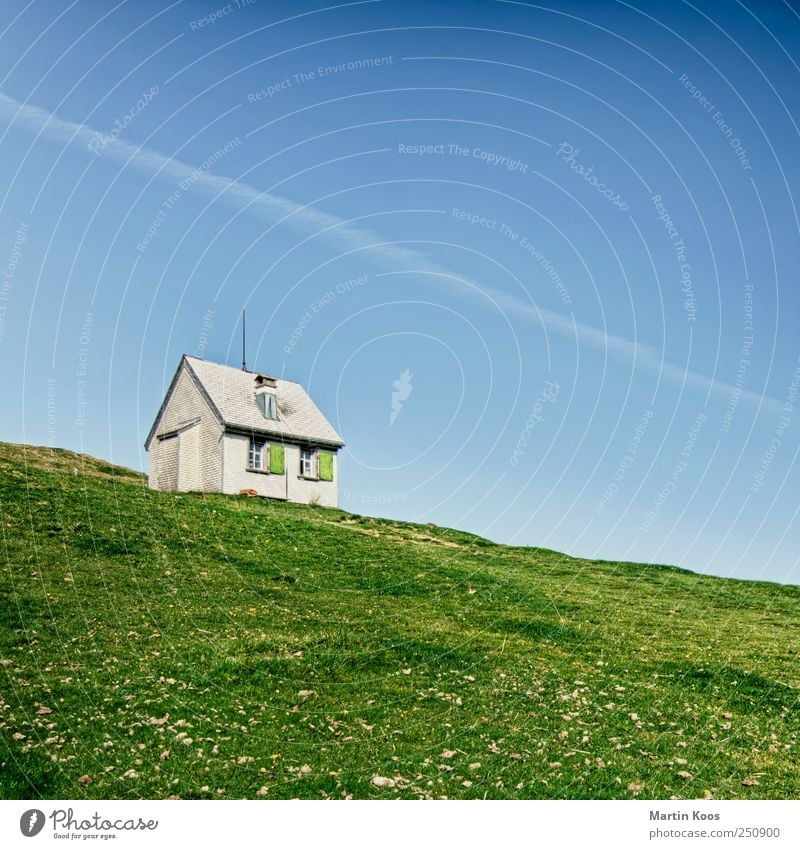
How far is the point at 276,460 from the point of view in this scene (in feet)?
138

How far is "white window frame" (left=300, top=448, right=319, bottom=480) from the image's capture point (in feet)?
142

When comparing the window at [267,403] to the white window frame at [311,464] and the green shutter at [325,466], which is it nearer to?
the white window frame at [311,464]

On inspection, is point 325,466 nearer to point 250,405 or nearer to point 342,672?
point 250,405

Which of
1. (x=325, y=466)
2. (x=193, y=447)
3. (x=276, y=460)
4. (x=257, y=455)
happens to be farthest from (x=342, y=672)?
(x=325, y=466)

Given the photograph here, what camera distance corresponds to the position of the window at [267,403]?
4338 cm

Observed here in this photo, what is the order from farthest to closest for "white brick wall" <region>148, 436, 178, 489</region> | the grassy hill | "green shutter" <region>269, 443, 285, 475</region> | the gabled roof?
"white brick wall" <region>148, 436, 178, 489</region> → "green shutter" <region>269, 443, 285, 475</region> → the gabled roof → the grassy hill

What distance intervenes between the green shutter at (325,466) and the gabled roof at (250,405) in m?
0.66

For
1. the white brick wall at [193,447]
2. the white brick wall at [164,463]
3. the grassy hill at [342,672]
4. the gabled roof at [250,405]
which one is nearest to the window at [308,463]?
the gabled roof at [250,405]

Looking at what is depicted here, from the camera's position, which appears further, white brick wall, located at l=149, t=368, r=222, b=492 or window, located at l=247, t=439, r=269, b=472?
window, located at l=247, t=439, r=269, b=472
